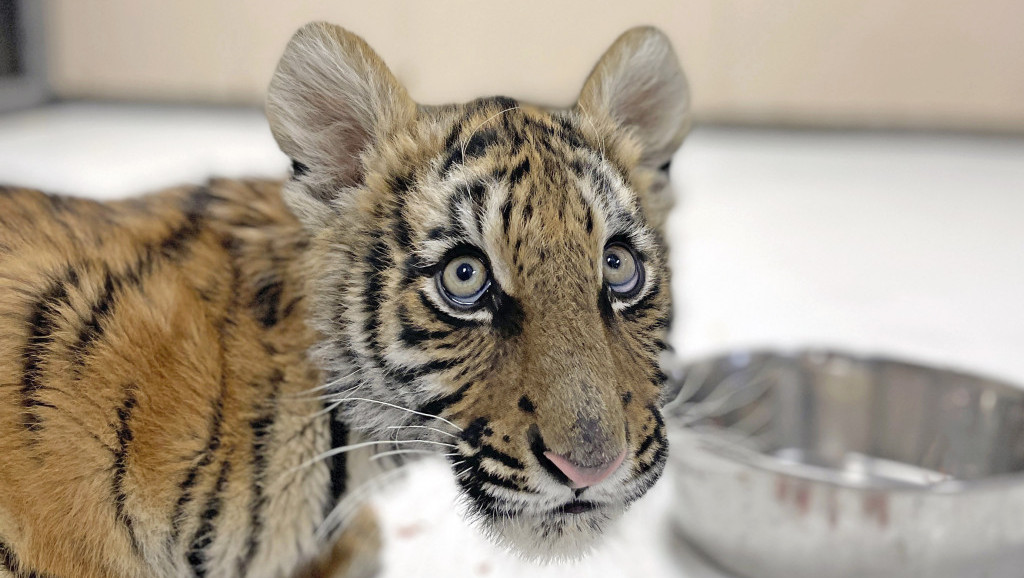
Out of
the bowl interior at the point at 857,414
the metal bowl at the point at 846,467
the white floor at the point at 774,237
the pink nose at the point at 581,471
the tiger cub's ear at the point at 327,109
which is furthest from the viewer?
the bowl interior at the point at 857,414

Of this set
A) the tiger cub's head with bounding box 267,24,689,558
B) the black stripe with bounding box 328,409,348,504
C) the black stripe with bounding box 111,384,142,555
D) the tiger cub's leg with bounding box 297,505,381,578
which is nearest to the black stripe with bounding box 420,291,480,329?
the tiger cub's head with bounding box 267,24,689,558

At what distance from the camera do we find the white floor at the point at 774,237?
1.65m

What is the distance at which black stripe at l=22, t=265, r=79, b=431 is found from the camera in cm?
96

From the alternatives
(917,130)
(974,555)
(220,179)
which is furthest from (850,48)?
(220,179)

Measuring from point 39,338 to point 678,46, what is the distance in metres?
1.59

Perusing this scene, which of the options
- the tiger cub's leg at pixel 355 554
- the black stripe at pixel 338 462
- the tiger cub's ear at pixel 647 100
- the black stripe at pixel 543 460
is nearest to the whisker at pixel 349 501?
the black stripe at pixel 338 462

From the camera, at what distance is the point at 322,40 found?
0.89 metres

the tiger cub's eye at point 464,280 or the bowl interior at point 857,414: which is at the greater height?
the tiger cub's eye at point 464,280

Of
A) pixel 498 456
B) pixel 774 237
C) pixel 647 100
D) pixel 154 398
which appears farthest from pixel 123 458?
pixel 774 237

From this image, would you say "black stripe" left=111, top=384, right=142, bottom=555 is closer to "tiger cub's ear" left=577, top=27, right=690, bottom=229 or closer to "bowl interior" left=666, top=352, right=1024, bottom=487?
"tiger cub's ear" left=577, top=27, right=690, bottom=229

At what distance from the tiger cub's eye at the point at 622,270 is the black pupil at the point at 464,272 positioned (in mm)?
142

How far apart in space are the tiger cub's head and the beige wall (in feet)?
2.58

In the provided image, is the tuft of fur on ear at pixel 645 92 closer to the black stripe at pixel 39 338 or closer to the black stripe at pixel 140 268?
the black stripe at pixel 140 268

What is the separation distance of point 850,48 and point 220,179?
4070mm
